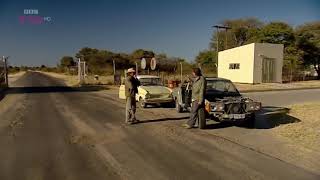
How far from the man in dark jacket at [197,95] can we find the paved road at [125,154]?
55cm

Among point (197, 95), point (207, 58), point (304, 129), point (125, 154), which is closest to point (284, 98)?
point (304, 129)

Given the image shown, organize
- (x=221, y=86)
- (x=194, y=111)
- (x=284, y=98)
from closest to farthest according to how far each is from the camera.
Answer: (x=194, y=111)
(x=221, y=86)
(x=284, y=98)

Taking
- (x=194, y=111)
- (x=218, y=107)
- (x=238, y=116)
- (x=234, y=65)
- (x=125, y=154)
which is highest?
(x=234, y=65)

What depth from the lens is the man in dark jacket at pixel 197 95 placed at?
35.5 ft

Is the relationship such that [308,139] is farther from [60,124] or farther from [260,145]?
[60,124]

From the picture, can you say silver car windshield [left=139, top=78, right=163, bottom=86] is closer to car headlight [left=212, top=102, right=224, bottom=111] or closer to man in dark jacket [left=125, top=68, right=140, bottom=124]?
man in dark jacket [left=125, top=68, right=140, bottom=124]

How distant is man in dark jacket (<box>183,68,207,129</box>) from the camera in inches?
426

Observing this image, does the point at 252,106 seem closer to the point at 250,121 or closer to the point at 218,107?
the point at 250,121

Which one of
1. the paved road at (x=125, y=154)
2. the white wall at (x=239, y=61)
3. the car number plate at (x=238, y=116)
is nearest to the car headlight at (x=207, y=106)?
the car number plate at (x=238, y=116)

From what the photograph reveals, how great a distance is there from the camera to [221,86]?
41.7 ft

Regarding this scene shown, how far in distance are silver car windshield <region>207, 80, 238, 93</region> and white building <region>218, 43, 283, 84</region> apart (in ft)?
78.7

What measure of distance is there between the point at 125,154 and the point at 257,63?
99.6ft

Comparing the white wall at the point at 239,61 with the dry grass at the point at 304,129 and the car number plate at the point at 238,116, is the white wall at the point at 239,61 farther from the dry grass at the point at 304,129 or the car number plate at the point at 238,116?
the car number plate at the point at 238,116

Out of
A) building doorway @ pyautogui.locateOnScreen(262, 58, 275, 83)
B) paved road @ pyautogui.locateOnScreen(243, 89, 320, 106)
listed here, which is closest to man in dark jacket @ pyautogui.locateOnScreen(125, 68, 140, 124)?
paved road @ pyautogui.locateOnScreen(243, 89, 320, 106)
